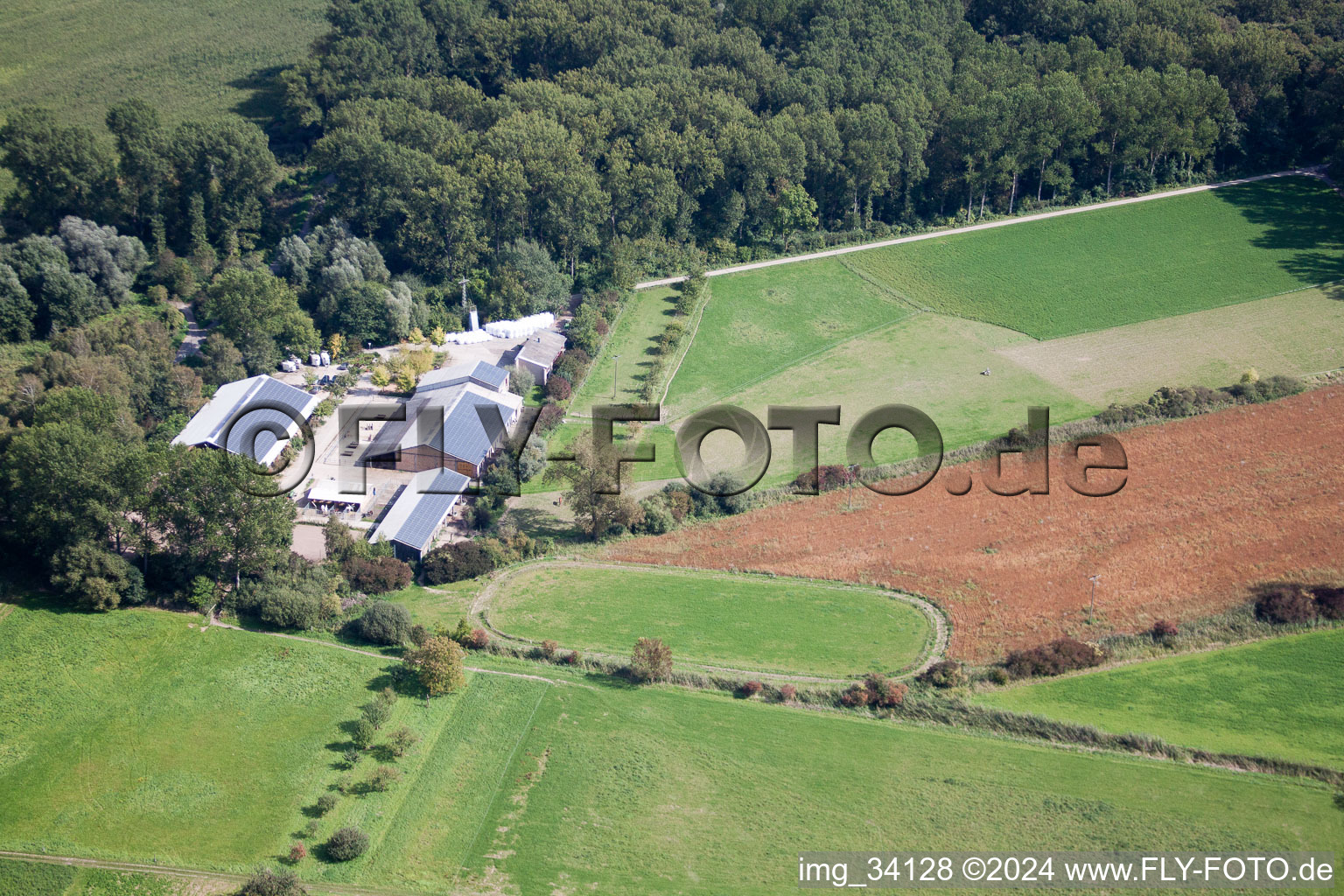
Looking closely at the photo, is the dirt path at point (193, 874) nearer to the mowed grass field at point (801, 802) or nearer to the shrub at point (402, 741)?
the mowed grass field at point (801, 802)

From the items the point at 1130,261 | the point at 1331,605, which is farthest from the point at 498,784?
the point at 1130,261

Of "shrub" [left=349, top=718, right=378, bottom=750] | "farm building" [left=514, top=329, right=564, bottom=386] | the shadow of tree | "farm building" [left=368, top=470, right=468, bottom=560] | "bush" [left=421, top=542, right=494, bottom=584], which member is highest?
the shadow of tree

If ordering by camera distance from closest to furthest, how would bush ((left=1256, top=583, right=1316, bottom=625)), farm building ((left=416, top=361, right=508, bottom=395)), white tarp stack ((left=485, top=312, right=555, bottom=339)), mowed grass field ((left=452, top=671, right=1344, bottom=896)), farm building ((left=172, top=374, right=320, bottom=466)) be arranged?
mowed grass field ((left=452, top=671, right=1344, bottom=896)), bush ((left=1256, top=583, right=1316, bottom=625)), farm building ((left=172, top=374, right=320, bottom=466)), farm building ((left=416, top=361, right=508, bottom=395)), white tarp stack ((left=485, top=312, right=555, bottom=339))

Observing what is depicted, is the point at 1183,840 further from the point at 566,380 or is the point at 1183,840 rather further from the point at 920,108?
the point at 920,108

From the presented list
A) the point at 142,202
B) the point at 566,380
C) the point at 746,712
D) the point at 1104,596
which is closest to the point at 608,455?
the point at 566,380

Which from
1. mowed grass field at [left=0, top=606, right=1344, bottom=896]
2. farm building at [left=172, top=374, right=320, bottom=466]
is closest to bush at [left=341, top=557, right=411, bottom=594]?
mowed grass field at [left=0, top=606, right=1344, bottom=896]

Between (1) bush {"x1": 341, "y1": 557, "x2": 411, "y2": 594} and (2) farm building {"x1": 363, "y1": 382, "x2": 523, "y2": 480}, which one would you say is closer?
(1) bush {"x1": 341, "y1": 557, "x2": 411, "y2": 594}

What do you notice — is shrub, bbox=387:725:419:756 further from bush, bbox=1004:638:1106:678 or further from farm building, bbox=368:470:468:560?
bush, bbox=1004:638:1106:678
